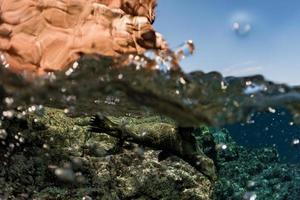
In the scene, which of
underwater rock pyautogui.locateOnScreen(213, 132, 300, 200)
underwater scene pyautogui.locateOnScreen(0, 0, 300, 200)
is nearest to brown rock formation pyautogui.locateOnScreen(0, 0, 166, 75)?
underwater scene pyautogui.locateOnScreen(0, 0, 300, 200)

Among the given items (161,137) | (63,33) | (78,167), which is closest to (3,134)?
(78,167)

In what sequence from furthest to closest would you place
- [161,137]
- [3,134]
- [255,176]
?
[255,176] → [161,137] → [3,134]

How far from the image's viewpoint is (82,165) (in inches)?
302

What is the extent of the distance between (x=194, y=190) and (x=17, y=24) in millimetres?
4240

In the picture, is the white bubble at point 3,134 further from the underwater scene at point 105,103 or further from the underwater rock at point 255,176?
the underwater rock at point 255,176

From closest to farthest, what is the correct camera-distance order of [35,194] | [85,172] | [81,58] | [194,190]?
[81,58] < [35,194] < [85,172] < [194,190]

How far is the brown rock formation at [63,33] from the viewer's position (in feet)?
19.8

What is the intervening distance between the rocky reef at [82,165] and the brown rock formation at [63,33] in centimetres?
181

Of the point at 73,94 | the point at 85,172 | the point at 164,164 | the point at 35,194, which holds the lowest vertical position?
the point at 35,194

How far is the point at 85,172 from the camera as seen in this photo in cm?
766

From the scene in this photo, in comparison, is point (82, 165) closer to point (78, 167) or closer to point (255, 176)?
point (78, 167)

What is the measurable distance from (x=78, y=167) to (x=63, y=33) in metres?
2.48

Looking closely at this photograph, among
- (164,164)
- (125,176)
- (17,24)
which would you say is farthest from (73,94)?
(164,164)

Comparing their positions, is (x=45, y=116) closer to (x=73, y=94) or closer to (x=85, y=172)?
(x=85, y=172)
